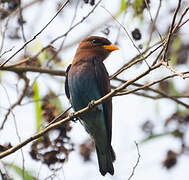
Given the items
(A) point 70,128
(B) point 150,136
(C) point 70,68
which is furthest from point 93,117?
(B) point 150,136

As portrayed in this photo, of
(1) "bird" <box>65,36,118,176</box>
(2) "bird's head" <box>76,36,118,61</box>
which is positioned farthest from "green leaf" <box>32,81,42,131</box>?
(2) "bird's head" <box>76,36,118,61</box>

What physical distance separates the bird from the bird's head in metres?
0.28

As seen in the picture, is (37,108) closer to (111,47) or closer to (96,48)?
(96,48)

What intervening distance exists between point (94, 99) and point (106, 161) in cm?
67

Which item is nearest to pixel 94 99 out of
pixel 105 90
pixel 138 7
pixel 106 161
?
pixel 105 90

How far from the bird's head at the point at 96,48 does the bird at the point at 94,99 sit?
284 millimetres

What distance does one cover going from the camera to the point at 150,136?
6.15 meters

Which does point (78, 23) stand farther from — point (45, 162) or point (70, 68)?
point (45, 162)

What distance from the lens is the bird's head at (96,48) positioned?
5.41 metres

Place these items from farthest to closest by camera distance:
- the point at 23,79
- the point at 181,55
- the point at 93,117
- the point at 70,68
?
1. the point at 181,55
2. the point at 23,79
3. the point at 70,68
4. the point at 93,117

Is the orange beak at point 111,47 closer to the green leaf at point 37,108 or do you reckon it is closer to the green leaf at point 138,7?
the green leaf at point 138,7

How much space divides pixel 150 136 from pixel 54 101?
135cm

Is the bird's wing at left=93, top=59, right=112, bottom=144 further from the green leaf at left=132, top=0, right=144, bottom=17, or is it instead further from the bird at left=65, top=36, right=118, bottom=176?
the green leaf at left=132, top=0, right=144, bottom=17

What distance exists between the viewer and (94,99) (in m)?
4.82
